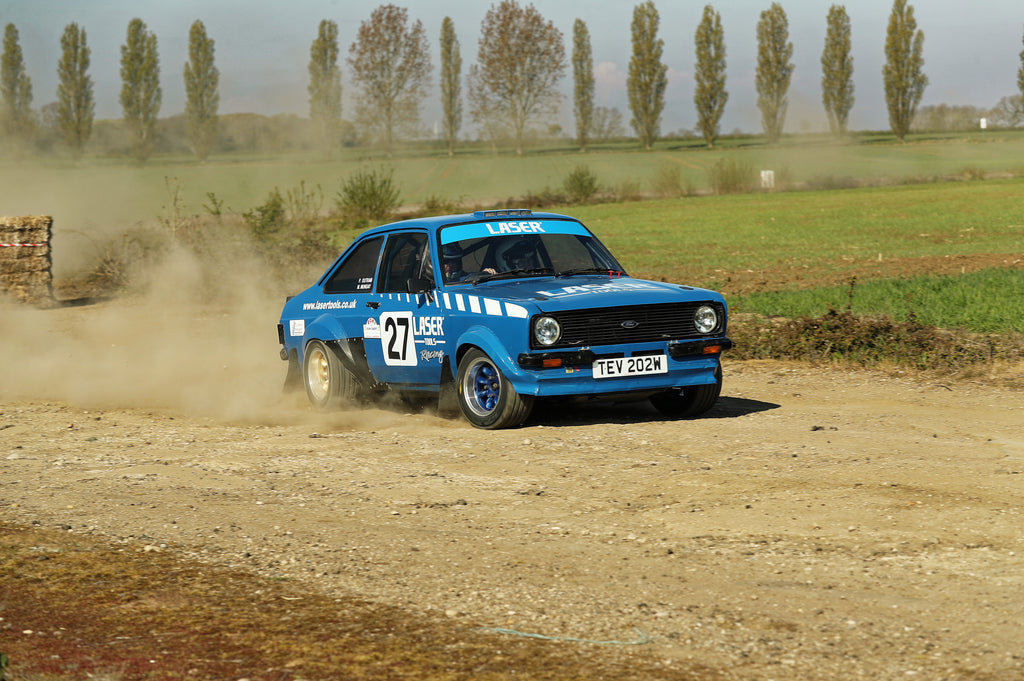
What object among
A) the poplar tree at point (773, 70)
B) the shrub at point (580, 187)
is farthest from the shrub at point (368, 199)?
the poplar tree at point (773, 70)

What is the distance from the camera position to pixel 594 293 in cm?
921

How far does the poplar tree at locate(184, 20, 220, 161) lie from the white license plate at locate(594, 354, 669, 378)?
87.9 meters

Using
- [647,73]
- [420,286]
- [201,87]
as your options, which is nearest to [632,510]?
[420,286]

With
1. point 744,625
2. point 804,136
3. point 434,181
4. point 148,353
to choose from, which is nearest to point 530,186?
point 434,181

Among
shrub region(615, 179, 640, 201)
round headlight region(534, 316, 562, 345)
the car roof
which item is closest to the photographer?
round headlight region(534, 316, 562, 345)

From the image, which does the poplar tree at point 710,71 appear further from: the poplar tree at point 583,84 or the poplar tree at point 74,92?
the poplar tree at point 74,92

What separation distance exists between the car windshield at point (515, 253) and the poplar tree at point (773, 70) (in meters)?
101

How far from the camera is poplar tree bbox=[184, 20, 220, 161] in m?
93.4

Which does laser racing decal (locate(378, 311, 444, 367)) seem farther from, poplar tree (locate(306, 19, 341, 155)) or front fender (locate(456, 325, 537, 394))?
poplar tree (locate(306, 19, 341, 155))

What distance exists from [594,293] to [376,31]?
77.5m

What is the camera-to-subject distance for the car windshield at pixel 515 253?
32.9ft

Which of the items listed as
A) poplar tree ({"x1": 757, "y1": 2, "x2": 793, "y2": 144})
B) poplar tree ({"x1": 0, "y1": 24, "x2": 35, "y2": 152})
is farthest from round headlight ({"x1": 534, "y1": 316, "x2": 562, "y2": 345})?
poplar tree ({"x1": 757, "y1": 2, "x2": 793, "y2": 144})

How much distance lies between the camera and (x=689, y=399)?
9.88 metres

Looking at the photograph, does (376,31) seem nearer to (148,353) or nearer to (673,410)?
(148,353)
